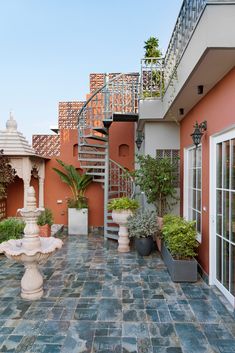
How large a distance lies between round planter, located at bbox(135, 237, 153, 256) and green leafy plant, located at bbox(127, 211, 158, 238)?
0.08 m

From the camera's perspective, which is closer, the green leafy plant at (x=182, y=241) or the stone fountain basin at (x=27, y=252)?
the stone fountain basin at (x=27, y=252)

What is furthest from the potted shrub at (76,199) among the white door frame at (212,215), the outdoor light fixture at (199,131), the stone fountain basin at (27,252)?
the white door frame at (212,215)

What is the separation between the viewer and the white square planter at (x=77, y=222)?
7.57 m

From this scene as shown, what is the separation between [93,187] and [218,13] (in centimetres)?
605

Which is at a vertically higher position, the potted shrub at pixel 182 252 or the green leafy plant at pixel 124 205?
the green leafy plant at pixel 124 205

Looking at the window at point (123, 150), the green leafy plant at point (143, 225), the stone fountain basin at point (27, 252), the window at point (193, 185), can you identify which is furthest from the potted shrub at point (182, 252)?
the window at point (123, 150)

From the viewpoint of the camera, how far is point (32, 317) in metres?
2.99

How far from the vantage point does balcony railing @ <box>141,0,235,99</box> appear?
326 cm

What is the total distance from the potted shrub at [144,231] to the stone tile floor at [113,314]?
0.73 metres

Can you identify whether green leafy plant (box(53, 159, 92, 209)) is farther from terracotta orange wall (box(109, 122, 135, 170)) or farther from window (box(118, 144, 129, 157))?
window (box(118, 144, 129, 157))

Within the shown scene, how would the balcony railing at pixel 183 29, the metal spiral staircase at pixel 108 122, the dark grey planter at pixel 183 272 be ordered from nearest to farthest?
the balcony railing at pixel 183 29
the dark grey planter at pixel 183 272
the metal spiral staircase at pixel 108 122

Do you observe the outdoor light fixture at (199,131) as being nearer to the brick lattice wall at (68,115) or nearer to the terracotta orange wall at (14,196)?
the brick lattice wall at (68,115)

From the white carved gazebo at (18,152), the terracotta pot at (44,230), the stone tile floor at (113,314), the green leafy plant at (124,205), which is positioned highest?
the white carved gazebo at (18,152)

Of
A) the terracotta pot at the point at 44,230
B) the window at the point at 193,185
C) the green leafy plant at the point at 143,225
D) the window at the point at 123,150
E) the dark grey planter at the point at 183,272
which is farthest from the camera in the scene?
the window at the point at 123,150
